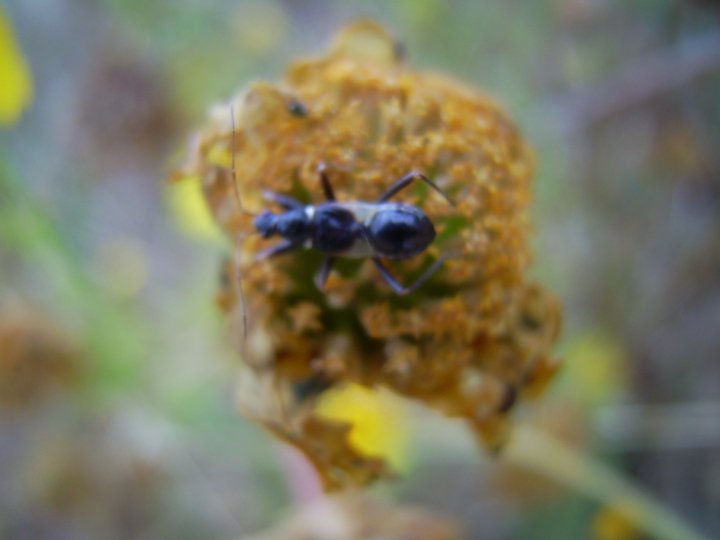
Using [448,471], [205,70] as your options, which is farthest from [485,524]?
[205,70]

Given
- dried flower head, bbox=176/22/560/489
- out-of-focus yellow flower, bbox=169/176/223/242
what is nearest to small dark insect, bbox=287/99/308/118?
dried flower head, bbox=176/22/560/489

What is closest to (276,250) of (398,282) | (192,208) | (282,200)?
(282,200)

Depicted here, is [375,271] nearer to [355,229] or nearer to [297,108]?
[355,229]

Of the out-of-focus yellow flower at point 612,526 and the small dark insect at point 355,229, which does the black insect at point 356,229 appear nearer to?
the small dark insect at point 355,229

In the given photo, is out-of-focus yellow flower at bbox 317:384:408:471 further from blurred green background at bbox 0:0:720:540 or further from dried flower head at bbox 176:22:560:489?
dried flower head at bbox 176:22:560:489

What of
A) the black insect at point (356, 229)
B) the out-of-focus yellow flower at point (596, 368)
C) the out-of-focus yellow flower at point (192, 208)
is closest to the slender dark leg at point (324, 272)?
the black insect at point (356, 229)

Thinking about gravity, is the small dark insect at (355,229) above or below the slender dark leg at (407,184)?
below

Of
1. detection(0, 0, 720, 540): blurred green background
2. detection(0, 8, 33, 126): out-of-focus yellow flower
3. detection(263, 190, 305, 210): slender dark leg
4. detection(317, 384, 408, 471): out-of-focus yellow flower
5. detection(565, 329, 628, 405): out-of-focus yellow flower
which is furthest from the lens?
detection(565, 329, 628, 405): out-of-focus yellow flower
